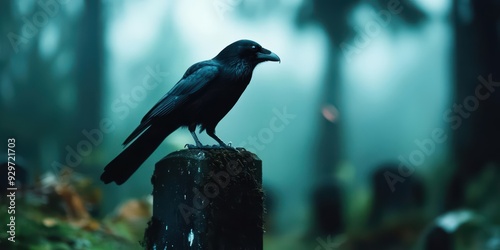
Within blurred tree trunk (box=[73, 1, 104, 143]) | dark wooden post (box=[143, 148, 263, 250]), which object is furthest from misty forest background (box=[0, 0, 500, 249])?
dark wooden post (box=[143, 148, 263, 250])

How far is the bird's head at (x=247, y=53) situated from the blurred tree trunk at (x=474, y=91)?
3.43 m

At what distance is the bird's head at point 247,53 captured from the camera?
9.55 ft

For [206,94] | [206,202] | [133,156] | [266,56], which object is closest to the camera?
[206,202]

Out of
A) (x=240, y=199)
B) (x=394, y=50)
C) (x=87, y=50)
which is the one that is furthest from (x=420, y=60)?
(x=240, y=199)

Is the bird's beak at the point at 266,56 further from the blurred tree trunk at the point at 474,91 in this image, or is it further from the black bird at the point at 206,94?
the blurred tree trunk at the point at 474,91

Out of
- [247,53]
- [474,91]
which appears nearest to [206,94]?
[247,53]

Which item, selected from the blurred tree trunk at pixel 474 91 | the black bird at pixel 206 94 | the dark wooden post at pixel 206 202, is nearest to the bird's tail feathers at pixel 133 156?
the black bird at pixel 206 94

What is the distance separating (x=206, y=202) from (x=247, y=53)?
112cm

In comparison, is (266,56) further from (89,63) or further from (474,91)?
(474,91)

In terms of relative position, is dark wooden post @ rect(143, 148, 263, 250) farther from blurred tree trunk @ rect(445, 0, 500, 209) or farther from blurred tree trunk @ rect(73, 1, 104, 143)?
blurred tree trunk @ rect(445, 0, 500, 209)

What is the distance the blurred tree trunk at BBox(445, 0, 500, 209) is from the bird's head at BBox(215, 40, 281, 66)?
135 inches

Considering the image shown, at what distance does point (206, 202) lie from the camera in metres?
1.97

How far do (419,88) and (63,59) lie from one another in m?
3.21

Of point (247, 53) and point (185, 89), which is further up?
point (247, 53)
